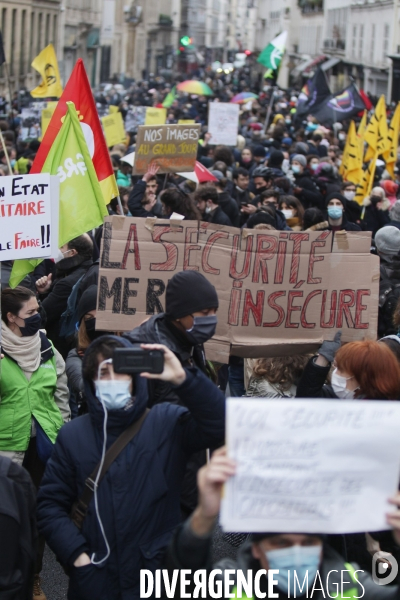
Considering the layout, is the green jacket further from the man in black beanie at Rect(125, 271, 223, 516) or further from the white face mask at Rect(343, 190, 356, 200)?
the white face mask at Rect(343, 190, 356, 200)

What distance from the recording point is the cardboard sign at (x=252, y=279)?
462cm

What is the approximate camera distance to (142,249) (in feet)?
15.3

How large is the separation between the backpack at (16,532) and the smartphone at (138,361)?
0.48 meters

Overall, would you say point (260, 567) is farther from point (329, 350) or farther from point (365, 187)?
point (365, 187)

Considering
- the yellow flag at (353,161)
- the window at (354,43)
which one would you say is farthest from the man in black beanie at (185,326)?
the window at (354,43)

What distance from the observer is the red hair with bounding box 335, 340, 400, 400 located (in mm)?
3521

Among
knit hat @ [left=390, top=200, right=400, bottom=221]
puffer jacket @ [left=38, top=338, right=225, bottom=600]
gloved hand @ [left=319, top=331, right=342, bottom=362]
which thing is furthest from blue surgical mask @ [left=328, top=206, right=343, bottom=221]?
puffer jacket @ [left=38, top=338, right=225, bottom=600]

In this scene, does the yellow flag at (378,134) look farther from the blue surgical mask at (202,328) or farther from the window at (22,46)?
the window at (22,46)

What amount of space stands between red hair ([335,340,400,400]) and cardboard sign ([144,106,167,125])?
11.8 meters

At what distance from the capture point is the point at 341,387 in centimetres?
369

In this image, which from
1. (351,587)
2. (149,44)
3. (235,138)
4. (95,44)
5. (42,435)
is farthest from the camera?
(149,44)

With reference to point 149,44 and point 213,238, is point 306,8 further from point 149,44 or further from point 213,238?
point 213,238

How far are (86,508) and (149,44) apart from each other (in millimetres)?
91380

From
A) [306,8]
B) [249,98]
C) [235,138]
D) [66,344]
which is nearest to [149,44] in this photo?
[306,8]
